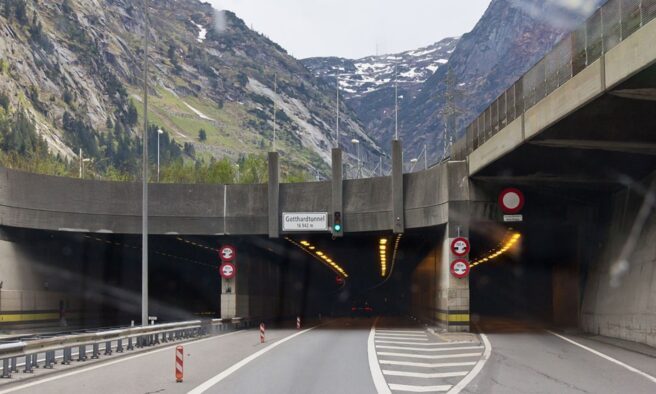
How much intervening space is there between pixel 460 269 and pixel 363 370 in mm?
18556

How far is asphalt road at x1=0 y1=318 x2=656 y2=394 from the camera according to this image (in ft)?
54.6

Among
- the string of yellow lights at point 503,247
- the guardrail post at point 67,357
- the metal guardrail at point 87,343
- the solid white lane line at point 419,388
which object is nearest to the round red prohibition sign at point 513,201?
the string of yellow lights at point 503,247

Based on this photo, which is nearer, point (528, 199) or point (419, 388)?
point (419, 388)

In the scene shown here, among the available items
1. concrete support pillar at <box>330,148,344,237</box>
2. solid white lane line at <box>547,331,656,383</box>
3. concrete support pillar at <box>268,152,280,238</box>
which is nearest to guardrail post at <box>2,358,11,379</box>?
solid white lane line at <box>547,331,656,383</box>

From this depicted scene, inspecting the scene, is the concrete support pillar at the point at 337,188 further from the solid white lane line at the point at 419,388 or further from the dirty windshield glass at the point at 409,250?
the solid white lane line at the point at 419,388

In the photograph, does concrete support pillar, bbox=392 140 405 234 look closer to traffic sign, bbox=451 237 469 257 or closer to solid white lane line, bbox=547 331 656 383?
traffic sign, bbox=451 237 469 257

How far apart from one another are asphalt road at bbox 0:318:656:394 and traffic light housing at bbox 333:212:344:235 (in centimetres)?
1318

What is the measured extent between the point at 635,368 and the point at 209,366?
10.3m

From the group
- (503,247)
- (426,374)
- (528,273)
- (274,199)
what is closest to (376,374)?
(426,374)

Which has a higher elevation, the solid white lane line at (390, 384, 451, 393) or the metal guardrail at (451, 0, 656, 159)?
the metal guardrail at (451, 0, 656, 159)

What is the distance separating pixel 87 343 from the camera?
78.5 feet

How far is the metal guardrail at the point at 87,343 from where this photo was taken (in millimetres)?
19250

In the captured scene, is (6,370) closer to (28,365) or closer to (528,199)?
(28,365)

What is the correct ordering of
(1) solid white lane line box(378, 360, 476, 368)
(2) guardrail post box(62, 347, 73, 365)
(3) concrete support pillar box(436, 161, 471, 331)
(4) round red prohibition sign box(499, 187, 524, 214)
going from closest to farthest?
(1) solid white lane line box(378, 360, 476, 368) < (2) guardrail post box(62, 347, 73, 365) < (4) round red prohibition sign box(499, 187, 524, 214) < (3) concrete support pillar box(436, 161, 471, 331)
